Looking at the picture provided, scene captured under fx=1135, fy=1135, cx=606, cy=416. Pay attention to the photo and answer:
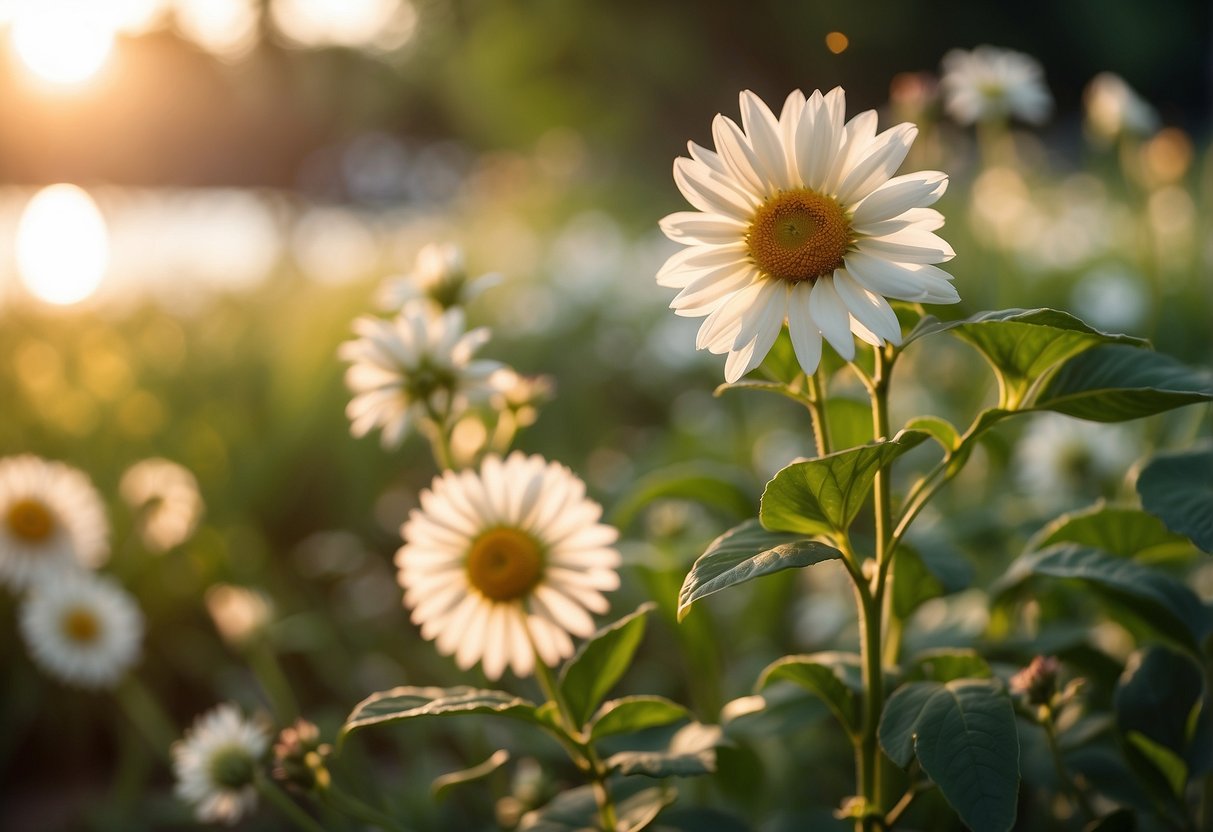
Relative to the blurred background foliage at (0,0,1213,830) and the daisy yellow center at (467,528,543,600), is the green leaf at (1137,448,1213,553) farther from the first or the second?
the daisy yellow center at (467,528,543,600)

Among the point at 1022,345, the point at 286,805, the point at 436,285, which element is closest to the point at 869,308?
the point at 1022,345

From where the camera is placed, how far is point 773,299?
63cm

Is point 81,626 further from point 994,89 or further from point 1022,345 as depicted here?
point 994,89

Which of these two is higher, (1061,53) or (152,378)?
(1061,53)

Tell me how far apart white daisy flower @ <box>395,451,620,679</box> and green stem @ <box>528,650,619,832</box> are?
30mm

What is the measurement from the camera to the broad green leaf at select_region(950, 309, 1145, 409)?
65 cm

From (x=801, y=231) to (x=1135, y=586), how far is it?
34cm

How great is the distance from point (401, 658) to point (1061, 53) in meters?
12.7

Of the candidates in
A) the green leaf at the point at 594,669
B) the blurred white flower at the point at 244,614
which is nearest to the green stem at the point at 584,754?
the green leaf at the point at 594,669

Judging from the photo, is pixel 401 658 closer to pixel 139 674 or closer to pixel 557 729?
pixel 139 674

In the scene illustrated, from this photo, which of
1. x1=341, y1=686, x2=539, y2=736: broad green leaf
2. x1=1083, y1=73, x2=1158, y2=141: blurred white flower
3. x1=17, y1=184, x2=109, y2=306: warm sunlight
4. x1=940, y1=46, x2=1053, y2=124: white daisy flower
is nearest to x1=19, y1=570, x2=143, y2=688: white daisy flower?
x1=341, y1=686, x2=539, y2=736: broad green leaf

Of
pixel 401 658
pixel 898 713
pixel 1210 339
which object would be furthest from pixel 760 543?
pixel 1210 339

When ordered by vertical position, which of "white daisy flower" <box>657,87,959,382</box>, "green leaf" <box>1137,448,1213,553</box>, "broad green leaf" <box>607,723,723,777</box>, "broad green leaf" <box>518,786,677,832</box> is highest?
"white daisy flower" <box>657,87,959,382</box>

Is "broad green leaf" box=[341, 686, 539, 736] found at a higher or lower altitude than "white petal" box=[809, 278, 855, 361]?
lower
